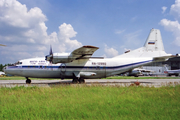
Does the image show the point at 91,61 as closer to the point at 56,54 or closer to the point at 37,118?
the point at 56,54

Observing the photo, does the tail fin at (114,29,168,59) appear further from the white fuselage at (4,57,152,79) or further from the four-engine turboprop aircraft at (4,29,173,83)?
the white fuselage at (4,57,152,79)

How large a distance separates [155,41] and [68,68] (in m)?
12.9

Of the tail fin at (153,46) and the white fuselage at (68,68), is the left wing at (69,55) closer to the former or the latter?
the white fuselage at (68,68)

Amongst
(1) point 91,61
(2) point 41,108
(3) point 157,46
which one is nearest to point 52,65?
(1) point 91,61

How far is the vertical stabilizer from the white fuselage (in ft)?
12.9

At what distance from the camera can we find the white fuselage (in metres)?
16.3

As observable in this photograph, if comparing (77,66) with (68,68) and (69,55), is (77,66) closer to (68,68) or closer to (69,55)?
(68,68)

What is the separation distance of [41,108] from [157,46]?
18.2m

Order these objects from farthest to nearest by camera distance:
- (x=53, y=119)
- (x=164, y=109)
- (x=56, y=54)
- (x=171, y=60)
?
(x=171, y=60), (x=56, y=54), (x=164, y=109), (x=53, y=119)

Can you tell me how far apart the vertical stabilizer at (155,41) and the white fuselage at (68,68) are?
155 inches

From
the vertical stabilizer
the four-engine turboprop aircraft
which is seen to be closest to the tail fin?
the vertical stabilizer

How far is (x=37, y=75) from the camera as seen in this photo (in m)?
16.3

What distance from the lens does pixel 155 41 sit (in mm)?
18562

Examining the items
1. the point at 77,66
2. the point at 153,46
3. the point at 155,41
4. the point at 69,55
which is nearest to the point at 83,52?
the point at 69,55
